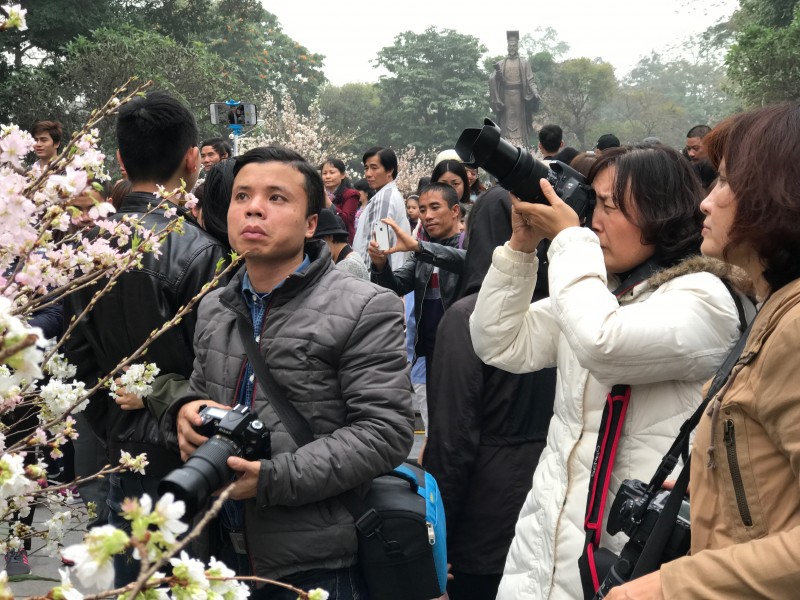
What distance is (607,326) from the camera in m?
1.98

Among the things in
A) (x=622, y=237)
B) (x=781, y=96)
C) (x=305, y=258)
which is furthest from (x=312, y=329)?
(x=781, y=96)

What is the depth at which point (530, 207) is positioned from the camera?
7.47ft

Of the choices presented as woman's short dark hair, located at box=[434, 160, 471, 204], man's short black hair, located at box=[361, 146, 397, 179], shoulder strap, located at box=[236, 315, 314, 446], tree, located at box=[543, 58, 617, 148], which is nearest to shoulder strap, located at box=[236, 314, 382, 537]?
shoulder strap, located at box=[236, 315, 314, 446]

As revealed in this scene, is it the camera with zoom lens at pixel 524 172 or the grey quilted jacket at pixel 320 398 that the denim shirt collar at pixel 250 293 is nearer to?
the grey quilted jacket at pixel 320 398

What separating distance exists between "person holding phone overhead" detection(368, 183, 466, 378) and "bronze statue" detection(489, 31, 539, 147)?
29273 millimetres

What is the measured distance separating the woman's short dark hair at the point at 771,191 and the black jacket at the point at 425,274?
3242 millimetres

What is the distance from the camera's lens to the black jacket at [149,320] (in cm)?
262

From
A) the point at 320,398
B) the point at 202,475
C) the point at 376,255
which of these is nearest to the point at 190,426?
the point at 320,398

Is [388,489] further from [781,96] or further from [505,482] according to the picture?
[781,96]

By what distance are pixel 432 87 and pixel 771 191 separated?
48595 millimetres

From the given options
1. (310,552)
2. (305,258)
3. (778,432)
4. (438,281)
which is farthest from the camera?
(438,281)

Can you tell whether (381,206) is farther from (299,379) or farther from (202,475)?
(202,475)

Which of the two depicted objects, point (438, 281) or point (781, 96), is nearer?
point (438, 281)

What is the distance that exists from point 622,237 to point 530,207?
9.6 inches
